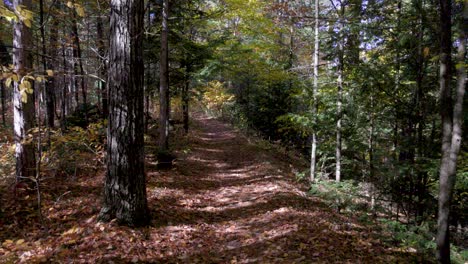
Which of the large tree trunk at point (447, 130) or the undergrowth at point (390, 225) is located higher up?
the large tree trunk at point (447, 130)

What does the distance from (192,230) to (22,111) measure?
13.8 feet

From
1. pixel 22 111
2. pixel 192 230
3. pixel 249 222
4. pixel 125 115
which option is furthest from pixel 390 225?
pixel 22 111

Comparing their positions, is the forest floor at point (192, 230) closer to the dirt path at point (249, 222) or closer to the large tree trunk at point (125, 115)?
the dirt path at point (249, 222)

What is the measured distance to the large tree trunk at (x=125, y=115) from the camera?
4.55m

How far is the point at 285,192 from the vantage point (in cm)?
844

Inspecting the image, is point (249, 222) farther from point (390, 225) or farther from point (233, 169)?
point (233, 169)

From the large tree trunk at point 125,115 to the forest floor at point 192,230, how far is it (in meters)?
0.41

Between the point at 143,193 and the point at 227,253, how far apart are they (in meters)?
1.77

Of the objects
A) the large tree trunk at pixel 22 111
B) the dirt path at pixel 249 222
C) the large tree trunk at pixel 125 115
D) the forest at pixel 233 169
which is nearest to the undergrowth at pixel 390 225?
the forest at pixel 233 169

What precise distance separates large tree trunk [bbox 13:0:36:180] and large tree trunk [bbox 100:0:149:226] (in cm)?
231

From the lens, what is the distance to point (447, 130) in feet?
17.2

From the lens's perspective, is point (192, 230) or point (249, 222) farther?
point (249, 222)

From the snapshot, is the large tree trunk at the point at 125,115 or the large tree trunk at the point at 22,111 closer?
the large tree trunk at the point at 125,115

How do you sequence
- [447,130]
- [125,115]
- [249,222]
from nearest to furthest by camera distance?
[125,115] → [447,130] → [249,222]
